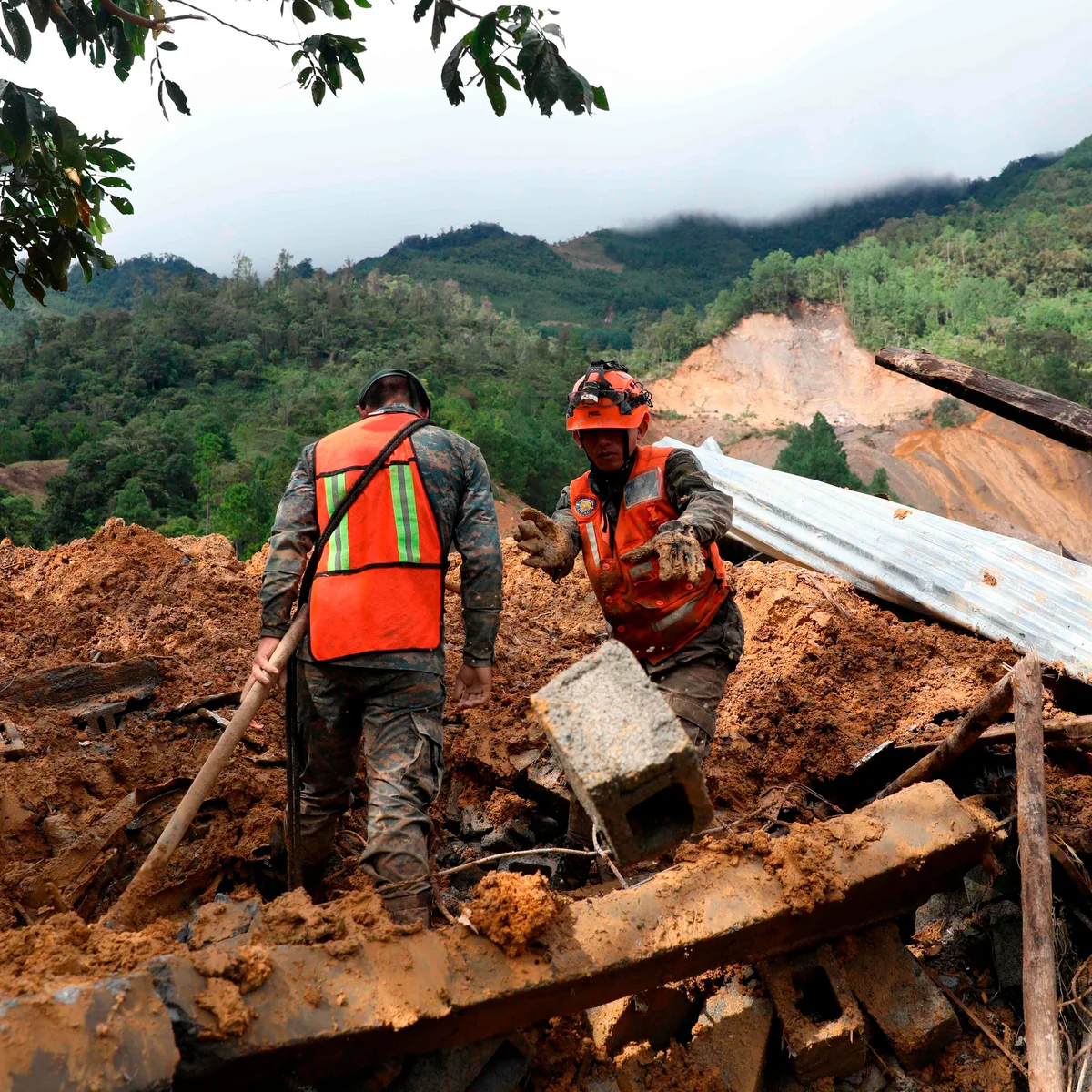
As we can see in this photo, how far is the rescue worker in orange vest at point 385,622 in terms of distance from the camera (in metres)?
2.70

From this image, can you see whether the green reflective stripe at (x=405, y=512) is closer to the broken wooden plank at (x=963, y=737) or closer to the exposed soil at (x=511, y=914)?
the exposed soil at (x=511, y=914)

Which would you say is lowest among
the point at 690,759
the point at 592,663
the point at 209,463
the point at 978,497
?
the point at 978,497

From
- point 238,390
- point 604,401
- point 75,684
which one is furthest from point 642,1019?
point 238,390

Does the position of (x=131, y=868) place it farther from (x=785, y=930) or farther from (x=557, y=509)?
(x=785, y=930)

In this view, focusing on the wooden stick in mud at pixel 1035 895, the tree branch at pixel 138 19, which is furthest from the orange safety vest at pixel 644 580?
the tree branch at pixel 138 19

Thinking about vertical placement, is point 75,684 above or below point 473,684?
below

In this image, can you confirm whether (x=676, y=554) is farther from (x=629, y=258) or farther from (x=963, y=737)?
(x=629, y=258)

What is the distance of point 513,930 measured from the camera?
2.25 m

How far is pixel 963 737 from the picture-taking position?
10.4 feet

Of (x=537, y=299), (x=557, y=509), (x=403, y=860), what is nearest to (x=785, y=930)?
(x=403, y=860)

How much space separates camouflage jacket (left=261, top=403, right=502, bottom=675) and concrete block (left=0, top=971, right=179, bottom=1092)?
1.36m

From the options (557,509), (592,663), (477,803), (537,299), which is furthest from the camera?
(537,299)

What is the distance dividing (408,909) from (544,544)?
1.33 meters

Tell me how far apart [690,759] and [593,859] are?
1.53 meters
